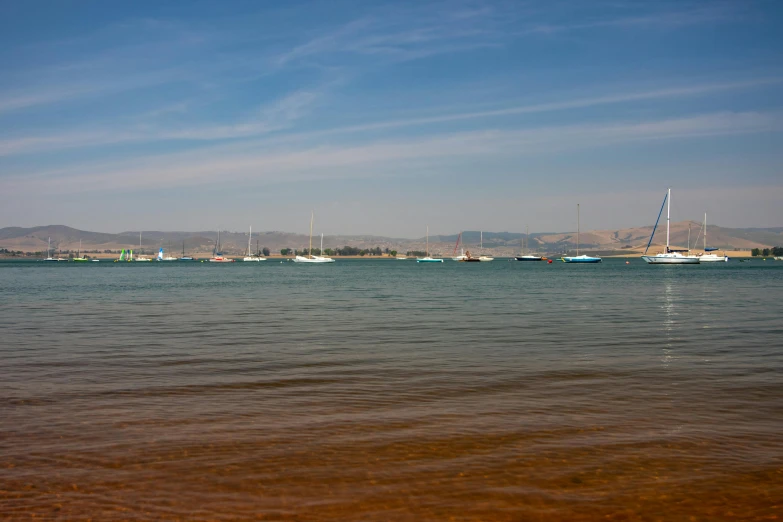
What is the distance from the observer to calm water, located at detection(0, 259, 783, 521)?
318 inches

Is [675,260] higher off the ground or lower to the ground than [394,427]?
higher

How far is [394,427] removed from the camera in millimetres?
11250

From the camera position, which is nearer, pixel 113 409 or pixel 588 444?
pixel 588 444

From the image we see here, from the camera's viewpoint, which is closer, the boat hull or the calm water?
the calm water

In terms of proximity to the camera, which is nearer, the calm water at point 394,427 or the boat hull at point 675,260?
the calm water at point 394,427

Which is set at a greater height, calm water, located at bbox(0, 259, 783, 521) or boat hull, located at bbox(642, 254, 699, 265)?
boat hull, located at bbox(642, 254, 699, 265)

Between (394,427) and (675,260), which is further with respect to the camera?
(675,260)

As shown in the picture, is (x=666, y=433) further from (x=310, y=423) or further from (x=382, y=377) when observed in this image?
(x=382, y=377)

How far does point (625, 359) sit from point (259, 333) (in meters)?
14.0

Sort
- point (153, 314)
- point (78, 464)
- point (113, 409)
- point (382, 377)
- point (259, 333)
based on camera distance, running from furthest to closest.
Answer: point (153, 314), point (259, 333), point (382, 377), point (113, 409), point (78, 464)

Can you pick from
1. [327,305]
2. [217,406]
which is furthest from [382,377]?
[327,305]

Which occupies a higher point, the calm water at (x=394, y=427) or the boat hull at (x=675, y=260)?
the boat hull at (x=675, y=260)

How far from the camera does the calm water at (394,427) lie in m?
8.08

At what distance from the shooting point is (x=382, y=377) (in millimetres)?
16000
